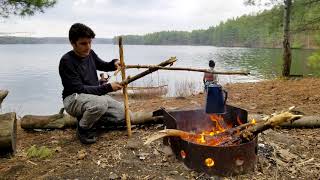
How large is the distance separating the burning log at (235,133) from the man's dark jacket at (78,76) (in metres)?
1.42

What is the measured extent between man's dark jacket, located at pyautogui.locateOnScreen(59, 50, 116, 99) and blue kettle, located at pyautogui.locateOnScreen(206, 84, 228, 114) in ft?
5.26

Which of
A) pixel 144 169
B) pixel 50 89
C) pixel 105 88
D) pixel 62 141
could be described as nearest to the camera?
pixel 144 169

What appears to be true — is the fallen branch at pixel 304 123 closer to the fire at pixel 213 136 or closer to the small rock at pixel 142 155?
the fire at pixel 213 136

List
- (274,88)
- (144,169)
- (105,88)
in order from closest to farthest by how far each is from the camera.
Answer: (144,169) < (105,88) < (274,88)

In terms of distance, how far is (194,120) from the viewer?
536 centimetres

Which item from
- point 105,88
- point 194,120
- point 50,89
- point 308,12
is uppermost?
point 308,12

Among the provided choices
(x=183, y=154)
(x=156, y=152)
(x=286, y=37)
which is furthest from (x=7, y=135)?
(x=286, y=37)

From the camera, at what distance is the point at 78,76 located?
5316 millimetres

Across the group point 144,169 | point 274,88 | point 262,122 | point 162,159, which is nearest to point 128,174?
point 144,169

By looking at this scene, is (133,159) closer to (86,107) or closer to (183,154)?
(183,154)

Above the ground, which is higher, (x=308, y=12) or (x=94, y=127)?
(x=308, y=12)

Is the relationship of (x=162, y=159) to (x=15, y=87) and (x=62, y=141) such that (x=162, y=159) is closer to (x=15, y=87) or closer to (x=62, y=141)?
(x=62, y=141)

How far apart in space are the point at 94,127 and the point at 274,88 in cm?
895

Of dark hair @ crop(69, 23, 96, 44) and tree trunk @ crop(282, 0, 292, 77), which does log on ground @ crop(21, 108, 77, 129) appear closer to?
dark hair @ crop(69, 23, 96, 44)
